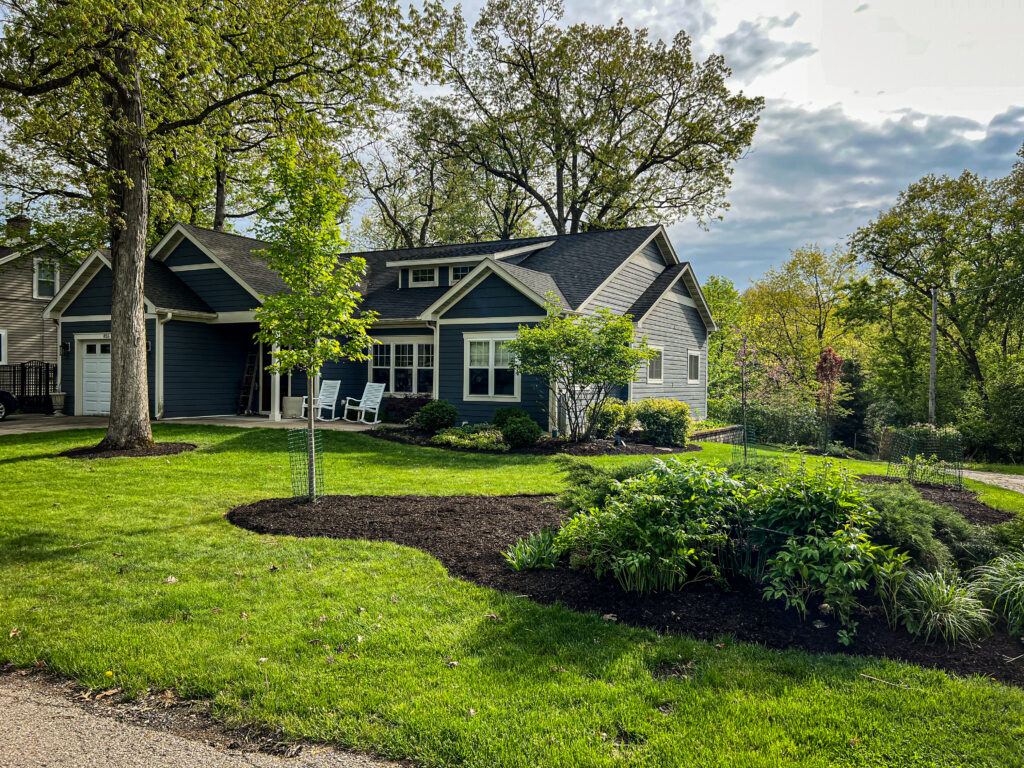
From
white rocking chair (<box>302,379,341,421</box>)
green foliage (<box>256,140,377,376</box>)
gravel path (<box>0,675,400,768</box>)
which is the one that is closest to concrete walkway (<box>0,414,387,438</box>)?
white rocking chair (<box>302,379,341,421</box>)

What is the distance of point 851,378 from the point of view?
938 inches

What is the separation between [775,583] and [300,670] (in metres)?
3.07

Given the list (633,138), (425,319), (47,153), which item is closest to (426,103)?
(633,138)

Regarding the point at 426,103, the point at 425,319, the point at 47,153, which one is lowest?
the point at 425,319

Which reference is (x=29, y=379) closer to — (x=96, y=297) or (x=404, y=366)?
(x=96, y=297)

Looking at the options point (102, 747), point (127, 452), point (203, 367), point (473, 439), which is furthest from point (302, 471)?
point (203, 367)

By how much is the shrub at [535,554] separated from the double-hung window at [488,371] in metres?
10.3

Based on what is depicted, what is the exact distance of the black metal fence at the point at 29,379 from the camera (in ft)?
71.7

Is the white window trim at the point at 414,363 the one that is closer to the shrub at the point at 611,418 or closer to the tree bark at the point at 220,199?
the shrub at the point at 611,418

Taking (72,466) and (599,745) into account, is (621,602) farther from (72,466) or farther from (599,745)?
(72,466)

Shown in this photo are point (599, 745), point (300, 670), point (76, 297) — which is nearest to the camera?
→ point (599, 745)

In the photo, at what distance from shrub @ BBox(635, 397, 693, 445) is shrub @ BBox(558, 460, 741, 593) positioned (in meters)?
10.4

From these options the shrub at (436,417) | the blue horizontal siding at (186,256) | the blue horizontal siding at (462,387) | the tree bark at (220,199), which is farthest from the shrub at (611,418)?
the tree bark at (220,199)

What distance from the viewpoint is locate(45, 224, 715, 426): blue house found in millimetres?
15992
